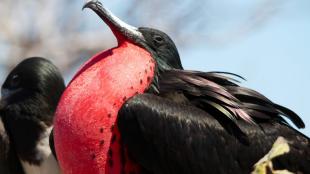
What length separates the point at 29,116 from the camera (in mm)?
6051

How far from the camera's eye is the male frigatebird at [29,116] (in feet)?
18.9

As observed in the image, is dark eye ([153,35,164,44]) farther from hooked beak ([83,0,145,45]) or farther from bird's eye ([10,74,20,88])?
bird's eye ([10,74,20,88])

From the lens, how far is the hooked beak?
411 centimetres

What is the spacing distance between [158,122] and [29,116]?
7.56 feet

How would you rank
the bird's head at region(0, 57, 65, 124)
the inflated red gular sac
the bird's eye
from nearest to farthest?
the inflated red gular sac, the bird's head at region(0, 57, 65, 124), the bird's eye

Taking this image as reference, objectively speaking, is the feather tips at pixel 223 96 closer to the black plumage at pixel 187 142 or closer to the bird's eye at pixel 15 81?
the black plumage at pixel 187 142

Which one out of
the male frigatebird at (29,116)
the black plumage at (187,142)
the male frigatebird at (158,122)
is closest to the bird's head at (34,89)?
the male frigatebird at (29,116)

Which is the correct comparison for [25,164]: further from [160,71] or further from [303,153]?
[303,153]

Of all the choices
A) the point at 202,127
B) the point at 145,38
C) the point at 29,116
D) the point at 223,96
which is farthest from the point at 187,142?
the point at 29,116

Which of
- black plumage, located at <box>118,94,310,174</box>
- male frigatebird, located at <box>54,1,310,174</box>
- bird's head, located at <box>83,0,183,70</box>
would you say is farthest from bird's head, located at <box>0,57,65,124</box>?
black plumage, located at <box>118,94,310,174</box>

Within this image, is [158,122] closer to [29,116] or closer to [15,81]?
[29,116]

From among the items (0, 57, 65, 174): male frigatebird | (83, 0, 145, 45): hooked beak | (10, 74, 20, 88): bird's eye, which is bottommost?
(0, 57, 65, 174): male frigatebird

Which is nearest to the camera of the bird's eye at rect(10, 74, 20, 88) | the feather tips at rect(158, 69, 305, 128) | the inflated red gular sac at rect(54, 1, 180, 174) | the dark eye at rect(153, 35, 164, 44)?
the inflated red gular sac at rect(54, 1, 180, 174)

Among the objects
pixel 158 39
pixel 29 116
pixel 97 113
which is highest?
pixel 158 39
